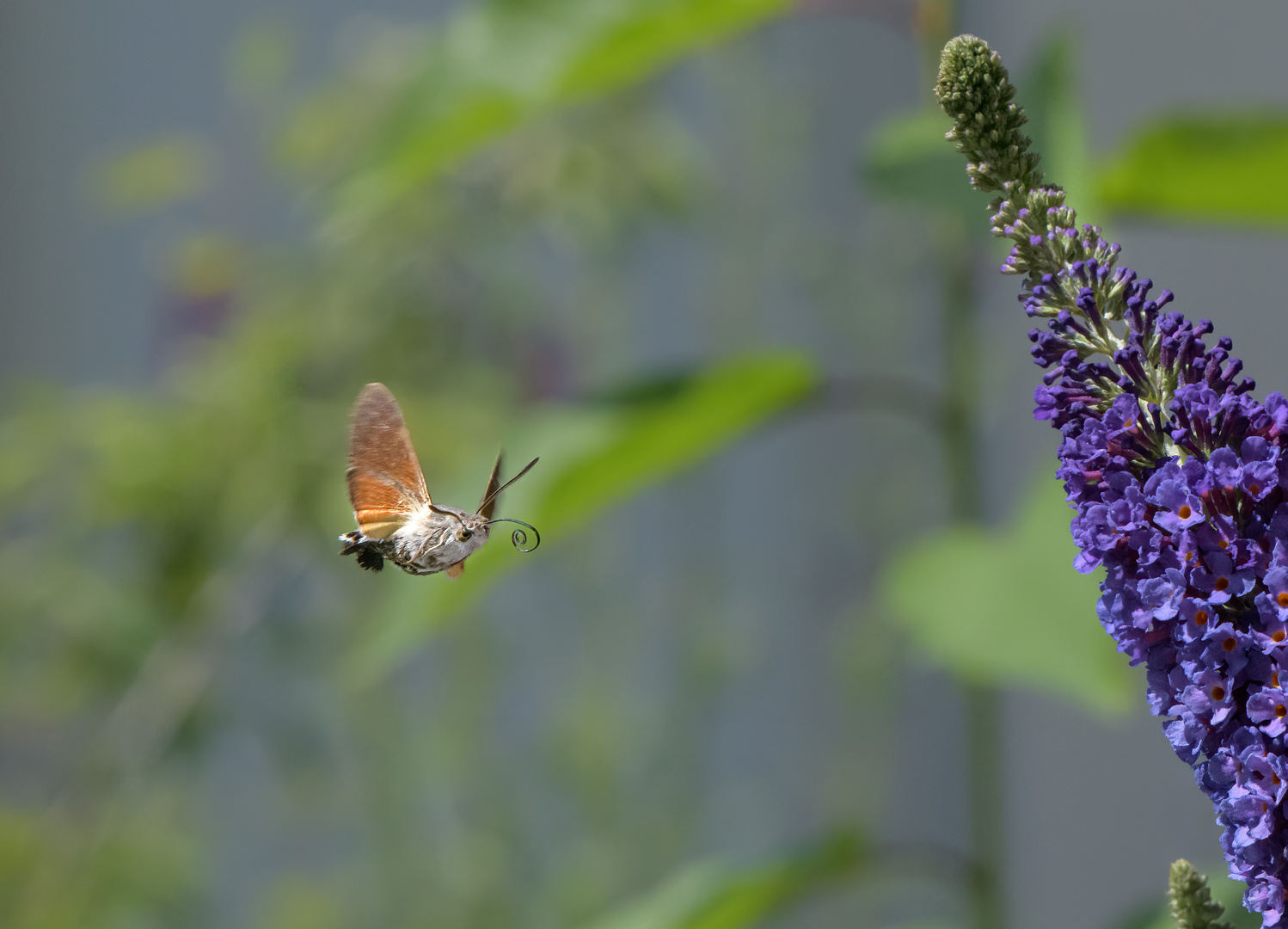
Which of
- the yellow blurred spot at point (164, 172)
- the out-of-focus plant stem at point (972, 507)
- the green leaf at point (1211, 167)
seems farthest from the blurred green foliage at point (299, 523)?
the green leaf at point (1211, 167)

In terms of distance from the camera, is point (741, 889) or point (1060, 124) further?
point (741, 889)

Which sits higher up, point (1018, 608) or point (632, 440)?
point (632, 440)

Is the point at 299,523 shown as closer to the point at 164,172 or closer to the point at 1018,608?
the point at 164,172

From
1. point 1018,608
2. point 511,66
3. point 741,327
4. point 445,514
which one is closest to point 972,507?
point 1018,608

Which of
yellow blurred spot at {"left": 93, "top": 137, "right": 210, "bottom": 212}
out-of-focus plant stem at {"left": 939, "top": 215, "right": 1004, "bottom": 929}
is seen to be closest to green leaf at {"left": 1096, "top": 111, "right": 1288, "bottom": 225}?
out-of-focus plant stem at {"left": 939, "top": 215, "right": 1004, "bottom": 929}

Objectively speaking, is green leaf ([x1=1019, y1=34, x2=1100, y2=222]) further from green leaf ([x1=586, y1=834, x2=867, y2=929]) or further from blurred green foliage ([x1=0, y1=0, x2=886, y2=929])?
green leaf ([x1=586, y1=834, x2=867, y2=929])

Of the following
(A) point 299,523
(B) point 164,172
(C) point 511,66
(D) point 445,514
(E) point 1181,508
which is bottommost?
(E) point 1181,508

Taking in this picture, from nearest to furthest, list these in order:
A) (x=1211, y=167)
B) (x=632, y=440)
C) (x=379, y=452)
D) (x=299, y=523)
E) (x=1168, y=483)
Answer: (x=1168, y=483), (x=379, y=452), (x=1211, y=167), (x=632, y=440), (x=299, y=523)

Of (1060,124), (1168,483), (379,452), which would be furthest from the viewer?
(1060,124)

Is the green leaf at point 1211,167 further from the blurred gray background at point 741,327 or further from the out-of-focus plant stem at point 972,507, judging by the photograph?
the blurred gray background at point 741,327
